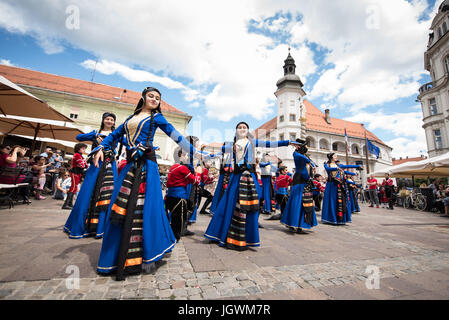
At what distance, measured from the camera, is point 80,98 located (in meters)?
28.5

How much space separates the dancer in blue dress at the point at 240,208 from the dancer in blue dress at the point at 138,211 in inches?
42.3

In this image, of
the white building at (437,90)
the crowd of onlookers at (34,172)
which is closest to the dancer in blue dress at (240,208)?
the crowd of onlookers at (34,172)

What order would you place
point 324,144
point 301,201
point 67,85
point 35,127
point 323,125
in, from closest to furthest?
point 301,201 < point 35,127 < point 67,85 < point 324,144 < point 323,125

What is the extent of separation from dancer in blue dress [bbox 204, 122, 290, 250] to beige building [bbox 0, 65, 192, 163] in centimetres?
2388

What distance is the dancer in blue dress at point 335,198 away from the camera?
6062 mm

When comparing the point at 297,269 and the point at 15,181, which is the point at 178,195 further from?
the point at 15,181

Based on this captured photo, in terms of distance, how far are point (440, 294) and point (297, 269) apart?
1340 mm

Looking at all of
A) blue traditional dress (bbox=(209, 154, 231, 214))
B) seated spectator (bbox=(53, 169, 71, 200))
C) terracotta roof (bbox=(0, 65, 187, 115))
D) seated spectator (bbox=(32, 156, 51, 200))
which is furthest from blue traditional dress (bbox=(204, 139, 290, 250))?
terracotta roof (bbox=(0, 65, 187, 115))

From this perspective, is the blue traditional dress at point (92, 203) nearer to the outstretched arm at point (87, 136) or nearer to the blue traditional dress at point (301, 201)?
the outstretched arm at point (87, 136)

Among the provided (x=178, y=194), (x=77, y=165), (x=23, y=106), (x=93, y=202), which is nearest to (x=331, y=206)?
(x=178, y=194)

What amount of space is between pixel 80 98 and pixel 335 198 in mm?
34896

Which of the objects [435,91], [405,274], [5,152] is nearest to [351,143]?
[435,91]

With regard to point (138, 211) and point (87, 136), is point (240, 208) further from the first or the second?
point (87, 136)
